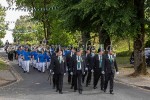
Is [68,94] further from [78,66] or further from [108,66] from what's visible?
[108,66]

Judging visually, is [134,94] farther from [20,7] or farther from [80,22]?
[20,7]

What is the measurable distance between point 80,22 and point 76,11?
72.0 inches

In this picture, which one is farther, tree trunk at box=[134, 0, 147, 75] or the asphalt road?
tree trunk at box=[134, 0, 147, 75]

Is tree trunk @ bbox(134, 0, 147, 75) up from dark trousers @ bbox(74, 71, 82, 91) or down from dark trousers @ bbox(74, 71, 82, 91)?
up

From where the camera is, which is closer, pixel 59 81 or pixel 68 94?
pixel 68 94

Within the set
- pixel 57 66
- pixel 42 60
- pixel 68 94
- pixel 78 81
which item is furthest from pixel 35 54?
pixel 68 94

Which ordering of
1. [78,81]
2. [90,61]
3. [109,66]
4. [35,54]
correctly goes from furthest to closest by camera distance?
1. [35,54]
2. [90,61]
3. [78,81]
4. [109,66]

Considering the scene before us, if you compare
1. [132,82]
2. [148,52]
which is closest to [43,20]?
[148,52]

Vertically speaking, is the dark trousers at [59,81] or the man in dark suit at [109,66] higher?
the man in dark suit at [109,66]

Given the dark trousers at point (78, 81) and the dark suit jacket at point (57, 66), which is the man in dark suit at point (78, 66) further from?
the dark suit jacket at point (57, 66)

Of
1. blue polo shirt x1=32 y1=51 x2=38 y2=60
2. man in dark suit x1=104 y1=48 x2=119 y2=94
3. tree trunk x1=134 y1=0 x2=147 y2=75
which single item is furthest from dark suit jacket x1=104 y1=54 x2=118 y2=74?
blue polo shirt x1=32 y1=51 x2=38 y2=60

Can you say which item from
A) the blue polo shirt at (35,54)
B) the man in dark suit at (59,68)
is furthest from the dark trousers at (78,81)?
the blue polo shirt at (35,54)

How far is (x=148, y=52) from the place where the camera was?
3356 cm

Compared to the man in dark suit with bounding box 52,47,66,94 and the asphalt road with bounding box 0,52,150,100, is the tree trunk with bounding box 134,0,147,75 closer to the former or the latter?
the asphalt road with bounding box 0,52,150,100
